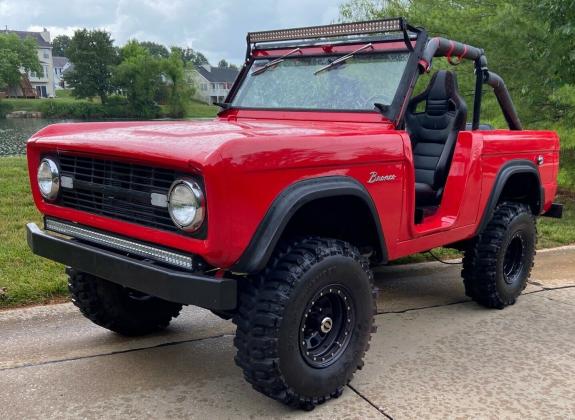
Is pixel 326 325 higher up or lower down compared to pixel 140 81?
lower down

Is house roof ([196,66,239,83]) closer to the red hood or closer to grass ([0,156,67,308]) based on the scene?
grass ([0,156,67,308])

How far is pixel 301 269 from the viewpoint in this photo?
2814mm

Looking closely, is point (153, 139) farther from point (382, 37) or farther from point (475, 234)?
point (475, 234)

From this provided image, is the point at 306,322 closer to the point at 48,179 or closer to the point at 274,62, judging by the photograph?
the point at 48,179

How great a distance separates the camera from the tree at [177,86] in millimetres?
50062

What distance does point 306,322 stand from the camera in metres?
3.06

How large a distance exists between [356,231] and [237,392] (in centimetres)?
105

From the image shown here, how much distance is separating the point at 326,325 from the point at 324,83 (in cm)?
174

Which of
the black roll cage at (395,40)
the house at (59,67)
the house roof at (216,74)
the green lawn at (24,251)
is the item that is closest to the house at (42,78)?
the house at (59,67)

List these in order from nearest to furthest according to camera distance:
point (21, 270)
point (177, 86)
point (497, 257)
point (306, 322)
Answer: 1. point (306, 322)
2. point (497, 257)
3. point (21, 270)
4. point (177, 86)

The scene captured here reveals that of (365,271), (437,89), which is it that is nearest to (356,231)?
(365,271)

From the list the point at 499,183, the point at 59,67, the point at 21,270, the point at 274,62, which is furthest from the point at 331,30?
the point at 59,67

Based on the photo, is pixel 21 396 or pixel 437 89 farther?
pixel 437 89

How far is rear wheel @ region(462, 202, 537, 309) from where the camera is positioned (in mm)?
4402
